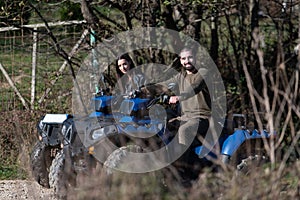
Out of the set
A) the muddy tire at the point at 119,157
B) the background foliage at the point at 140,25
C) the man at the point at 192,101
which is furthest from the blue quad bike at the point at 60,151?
the background foliage at the point at 140,25

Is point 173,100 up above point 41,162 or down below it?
above

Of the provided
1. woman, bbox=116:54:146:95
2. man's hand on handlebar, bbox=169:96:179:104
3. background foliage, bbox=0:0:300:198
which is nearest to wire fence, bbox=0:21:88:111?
background foliage, bbox=0:0:300:198

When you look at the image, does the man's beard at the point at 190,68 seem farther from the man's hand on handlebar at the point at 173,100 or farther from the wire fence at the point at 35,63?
the wire fence at the point at 35,63

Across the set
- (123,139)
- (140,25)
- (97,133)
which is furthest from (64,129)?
(140,25)

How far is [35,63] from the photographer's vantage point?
10852 mm

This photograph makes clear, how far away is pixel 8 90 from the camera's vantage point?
1111 cm

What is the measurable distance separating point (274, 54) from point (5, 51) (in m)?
4.18

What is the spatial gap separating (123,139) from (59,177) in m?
0.73

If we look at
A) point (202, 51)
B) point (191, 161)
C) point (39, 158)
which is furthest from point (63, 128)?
point (202, 51)

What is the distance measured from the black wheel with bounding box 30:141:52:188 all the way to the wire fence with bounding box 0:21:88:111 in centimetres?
221

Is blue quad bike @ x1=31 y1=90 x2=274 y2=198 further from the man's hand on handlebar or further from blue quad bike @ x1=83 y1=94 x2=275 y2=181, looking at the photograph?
the man's hand on handlebar

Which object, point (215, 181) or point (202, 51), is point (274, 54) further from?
point (215, 181)

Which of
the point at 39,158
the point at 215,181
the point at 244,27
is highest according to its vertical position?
the point at 244,27

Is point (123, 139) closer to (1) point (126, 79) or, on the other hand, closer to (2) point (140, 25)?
(1) point (126, 79)
